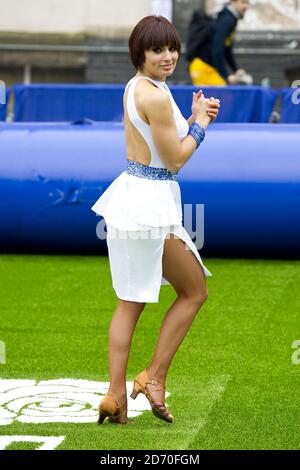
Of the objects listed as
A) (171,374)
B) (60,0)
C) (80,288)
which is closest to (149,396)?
(171,374)

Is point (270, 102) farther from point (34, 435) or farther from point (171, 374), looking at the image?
point (34, 435)

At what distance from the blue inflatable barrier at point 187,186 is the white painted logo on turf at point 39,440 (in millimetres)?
5077

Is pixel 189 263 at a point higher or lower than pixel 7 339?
higher

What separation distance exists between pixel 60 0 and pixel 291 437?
19990 mm

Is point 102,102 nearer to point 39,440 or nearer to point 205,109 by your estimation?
point 205,109

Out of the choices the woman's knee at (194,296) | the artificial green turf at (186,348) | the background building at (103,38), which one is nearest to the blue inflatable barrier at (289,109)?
the artificial green turf at (186,348)

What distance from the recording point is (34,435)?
5.31m

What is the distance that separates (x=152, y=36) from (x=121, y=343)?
1.36 meters

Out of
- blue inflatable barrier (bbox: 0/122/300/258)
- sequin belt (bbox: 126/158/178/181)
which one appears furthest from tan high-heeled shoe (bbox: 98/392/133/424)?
blue inflatable barrier (bbox: 0/122/300/258)

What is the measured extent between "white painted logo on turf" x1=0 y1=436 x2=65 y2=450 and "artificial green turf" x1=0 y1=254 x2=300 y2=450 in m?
0.04

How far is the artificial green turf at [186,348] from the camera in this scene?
5.39 m

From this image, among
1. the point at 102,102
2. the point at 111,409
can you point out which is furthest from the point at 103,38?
the point at 111,409


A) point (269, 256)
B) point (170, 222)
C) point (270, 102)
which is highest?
point (170, 222)

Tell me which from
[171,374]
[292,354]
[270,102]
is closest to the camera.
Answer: [171,374]
